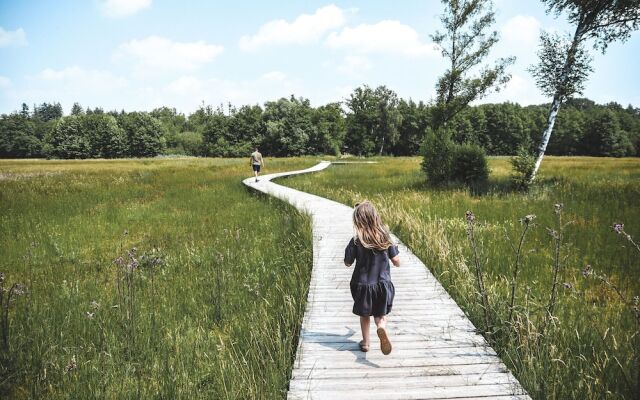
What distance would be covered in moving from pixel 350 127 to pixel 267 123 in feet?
55.2

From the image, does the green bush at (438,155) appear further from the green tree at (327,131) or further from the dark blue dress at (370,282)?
the green tree at (327,131)

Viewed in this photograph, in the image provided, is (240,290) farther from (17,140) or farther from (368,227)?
(17,140)

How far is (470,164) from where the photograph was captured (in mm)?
16391

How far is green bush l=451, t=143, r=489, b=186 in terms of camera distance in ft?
53.3

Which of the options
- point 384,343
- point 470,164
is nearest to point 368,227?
point 384,343

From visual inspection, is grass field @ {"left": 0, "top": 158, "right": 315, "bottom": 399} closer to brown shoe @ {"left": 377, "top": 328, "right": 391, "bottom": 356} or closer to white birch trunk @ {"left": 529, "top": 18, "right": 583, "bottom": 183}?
brown shoe @ {"left": 377, "top": 328, "right": 391, "bottom": 356}

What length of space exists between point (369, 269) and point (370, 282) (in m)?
0.12

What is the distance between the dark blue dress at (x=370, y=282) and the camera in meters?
3.55

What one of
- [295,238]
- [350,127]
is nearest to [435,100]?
[295,238]

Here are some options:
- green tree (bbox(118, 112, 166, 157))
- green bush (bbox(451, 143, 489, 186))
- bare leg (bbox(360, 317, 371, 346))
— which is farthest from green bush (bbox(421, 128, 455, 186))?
green tree (bbox(118, 112, 166, 157))

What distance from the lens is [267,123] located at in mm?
75375

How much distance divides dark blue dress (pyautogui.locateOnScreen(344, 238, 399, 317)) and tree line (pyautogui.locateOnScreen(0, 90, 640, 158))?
66.3m

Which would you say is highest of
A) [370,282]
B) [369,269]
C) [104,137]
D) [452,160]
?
[104,137]

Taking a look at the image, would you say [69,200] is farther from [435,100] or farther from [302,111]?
[302,111]
